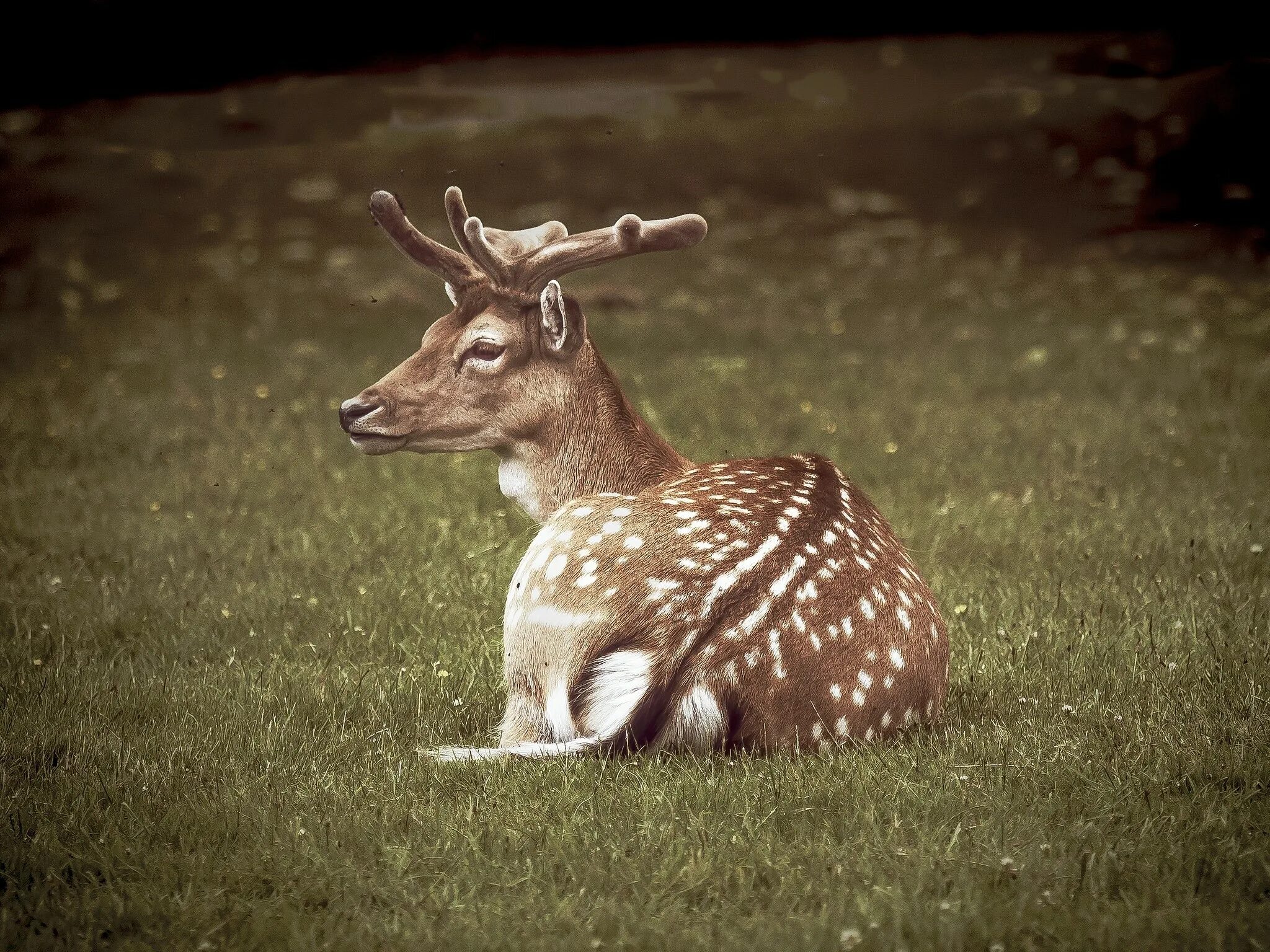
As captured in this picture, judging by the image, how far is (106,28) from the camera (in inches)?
527

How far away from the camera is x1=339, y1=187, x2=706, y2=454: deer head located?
564cm

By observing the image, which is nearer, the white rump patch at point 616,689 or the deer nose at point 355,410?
the white rump patch at point 616,689

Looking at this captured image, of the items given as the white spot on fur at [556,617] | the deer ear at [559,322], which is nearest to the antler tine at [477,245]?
the deer ear at [559,322]

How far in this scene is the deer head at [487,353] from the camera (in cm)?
564

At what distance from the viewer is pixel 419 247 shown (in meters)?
5.78

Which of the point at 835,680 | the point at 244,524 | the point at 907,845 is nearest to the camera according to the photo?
the point at 907,845

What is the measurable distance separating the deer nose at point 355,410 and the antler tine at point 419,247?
52 cm

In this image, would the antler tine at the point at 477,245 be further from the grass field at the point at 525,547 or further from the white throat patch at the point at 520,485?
the grass field at the point at 525,547

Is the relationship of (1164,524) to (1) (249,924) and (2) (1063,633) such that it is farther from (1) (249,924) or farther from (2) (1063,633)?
(1) (249,924)

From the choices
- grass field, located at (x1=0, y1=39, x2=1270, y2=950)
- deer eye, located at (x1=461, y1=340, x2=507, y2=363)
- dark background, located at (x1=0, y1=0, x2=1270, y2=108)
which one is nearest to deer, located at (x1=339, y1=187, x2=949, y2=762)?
deer eye, located at (x1=461, y1=340, x2=507, y2=363)

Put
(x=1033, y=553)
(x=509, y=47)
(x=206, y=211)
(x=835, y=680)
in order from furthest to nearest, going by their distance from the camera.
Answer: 1. (x=206, y=211)
2. (x=509, y=47)
3. (x=1033, y=553)
4. (x=835, y=680)

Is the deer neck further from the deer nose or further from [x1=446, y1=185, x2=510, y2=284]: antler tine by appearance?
the deer nose

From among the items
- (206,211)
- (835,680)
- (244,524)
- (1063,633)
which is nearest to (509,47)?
(206,211)

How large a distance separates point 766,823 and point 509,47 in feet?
37.7
